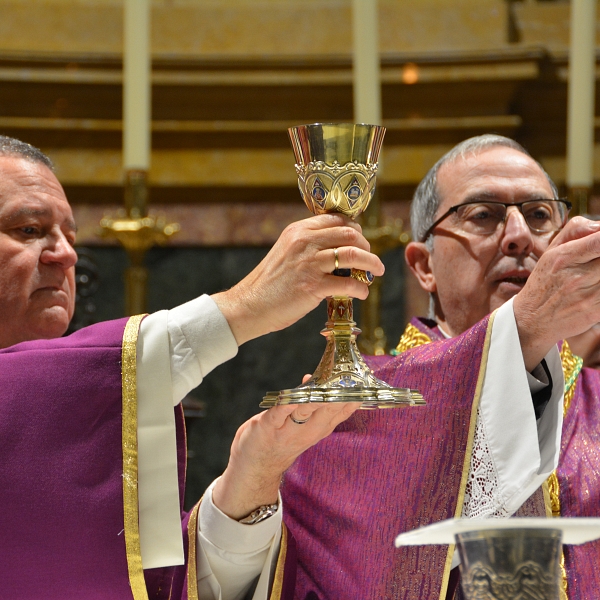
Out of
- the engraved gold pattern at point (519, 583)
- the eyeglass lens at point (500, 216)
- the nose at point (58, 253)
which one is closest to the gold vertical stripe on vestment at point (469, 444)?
the eyeglass lens at point (500, 216)

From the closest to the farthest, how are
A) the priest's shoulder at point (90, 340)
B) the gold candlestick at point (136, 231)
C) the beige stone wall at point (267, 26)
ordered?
the priest's shoulder at point (90, 340) → the gold candlestick at point (136, 231) → the beige stone wall at point (267, 26)

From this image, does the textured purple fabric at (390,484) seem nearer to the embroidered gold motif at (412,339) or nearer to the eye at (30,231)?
the embroidered gold motif at (412,339)

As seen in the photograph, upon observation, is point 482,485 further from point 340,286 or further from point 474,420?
point 340,286

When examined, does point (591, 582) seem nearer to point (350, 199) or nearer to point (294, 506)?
point (294, 506)

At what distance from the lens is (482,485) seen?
2062 mm

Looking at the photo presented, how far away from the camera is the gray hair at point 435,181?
2.90 metres

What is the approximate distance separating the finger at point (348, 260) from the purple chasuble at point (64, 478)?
1.53ft

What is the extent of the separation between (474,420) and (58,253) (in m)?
1.12

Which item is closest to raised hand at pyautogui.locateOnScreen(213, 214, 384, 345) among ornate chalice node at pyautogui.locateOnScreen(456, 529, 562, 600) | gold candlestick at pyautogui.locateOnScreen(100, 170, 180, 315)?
ornate chalice node at pyautogui.locateOnScreen(456, 529, 562, 600)

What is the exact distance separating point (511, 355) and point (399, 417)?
34 centimetres

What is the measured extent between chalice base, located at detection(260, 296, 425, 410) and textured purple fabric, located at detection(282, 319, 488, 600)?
1.04ft

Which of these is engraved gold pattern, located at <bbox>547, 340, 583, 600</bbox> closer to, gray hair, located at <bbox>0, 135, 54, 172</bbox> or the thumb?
the thumb

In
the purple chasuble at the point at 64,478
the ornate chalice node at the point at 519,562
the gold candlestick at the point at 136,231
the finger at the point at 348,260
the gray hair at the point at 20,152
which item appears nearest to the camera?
the ornate chalice node at the point at 519,562

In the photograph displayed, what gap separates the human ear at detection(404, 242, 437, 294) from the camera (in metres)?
2.96
